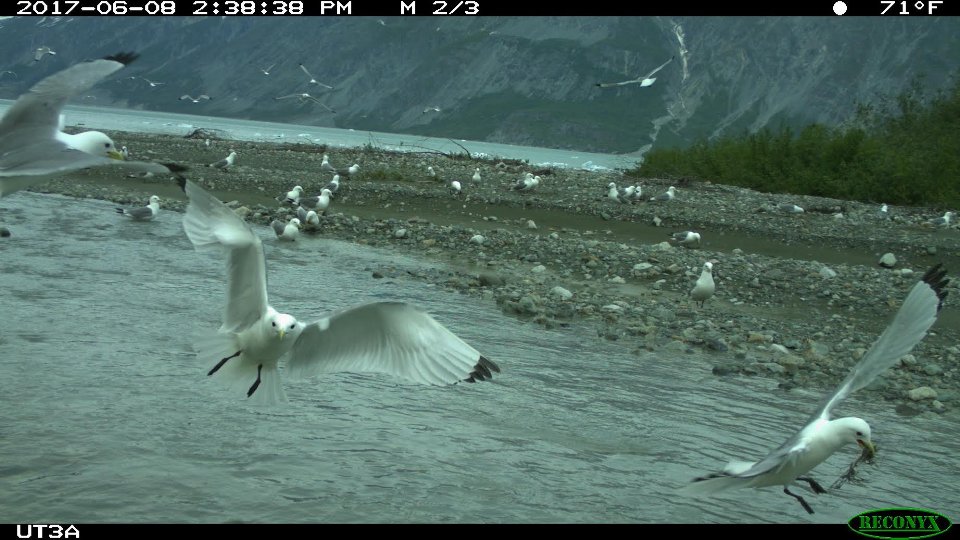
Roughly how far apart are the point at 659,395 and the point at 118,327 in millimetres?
4573

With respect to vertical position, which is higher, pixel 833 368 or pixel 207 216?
pixel 207 216

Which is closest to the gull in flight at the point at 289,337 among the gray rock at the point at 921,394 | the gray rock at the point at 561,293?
the gray rock at the point at 921,394

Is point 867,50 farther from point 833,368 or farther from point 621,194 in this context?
point 833,368

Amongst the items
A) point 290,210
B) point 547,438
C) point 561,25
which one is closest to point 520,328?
point 547,438

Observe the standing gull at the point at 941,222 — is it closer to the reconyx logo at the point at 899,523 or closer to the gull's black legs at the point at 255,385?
the reconyx logo at the point at 899,523

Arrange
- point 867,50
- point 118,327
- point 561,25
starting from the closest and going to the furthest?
point 118,327 < point 867,50 < point 561,25

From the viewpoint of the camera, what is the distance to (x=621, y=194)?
2223 centimetres

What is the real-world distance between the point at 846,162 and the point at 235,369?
25951mm

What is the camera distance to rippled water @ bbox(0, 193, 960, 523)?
550 centimetres

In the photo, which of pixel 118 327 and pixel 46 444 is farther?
pixel 118 327

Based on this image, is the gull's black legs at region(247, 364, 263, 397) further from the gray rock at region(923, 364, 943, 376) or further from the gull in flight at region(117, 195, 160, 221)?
the gull in flight at region(117, 195, 160, 221)

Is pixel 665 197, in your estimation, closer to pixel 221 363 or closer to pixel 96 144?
pixel 96 144

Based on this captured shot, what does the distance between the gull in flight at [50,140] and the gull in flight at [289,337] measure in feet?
1.93

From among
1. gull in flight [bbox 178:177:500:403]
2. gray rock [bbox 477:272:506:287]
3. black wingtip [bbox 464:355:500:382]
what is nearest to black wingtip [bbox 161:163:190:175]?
gull in flight [bbox 178:177:500:403]
